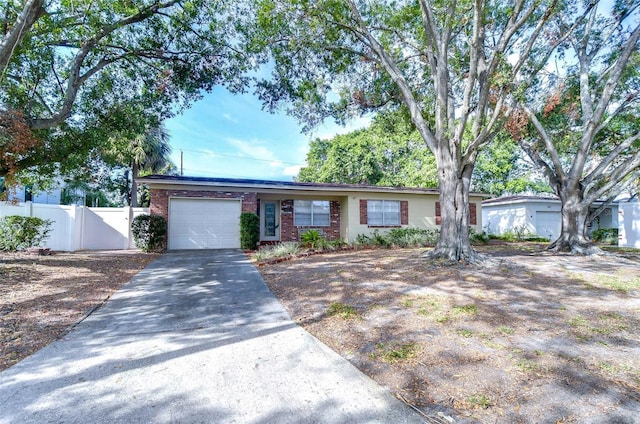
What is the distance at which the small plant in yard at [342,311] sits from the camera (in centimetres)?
403

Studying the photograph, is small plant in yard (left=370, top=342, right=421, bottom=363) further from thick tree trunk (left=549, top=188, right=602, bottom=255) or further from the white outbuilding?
the white outbuilding

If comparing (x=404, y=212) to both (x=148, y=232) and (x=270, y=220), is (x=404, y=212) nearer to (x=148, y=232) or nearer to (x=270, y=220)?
(x=270, y=220)

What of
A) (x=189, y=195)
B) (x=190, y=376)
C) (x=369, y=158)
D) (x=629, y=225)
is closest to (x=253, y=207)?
(x=189, y=195)

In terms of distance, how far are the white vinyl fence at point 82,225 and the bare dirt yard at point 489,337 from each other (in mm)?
9234

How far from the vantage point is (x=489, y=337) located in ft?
10.6

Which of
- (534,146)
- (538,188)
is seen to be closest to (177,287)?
(534,146)

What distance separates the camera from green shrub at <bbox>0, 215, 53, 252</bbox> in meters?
8.89

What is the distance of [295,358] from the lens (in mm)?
2869

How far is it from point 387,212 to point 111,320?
1239 centimetres

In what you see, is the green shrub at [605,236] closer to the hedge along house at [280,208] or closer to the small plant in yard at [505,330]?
the hedge along house at [280,208]

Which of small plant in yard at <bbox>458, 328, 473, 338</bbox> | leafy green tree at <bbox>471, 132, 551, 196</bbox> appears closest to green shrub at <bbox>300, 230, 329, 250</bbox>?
small plant in yard at <bbox>458, 328, 473, 338</bbox>

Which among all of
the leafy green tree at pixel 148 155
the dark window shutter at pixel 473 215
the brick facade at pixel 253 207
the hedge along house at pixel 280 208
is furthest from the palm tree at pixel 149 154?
the dark window shutter at pixel 473 215

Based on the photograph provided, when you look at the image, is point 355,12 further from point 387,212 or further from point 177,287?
point 387,212

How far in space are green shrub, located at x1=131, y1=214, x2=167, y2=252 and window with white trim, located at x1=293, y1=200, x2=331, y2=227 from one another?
223 inches
